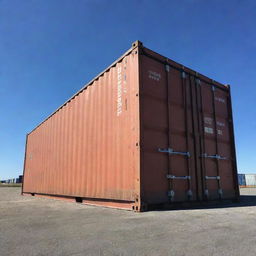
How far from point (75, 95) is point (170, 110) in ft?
14.7

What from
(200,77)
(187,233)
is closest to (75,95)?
(200,77)

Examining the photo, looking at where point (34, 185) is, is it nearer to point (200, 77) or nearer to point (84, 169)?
point (84, 169)

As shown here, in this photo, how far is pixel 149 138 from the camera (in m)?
5.70

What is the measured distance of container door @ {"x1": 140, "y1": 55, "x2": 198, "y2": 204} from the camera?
5574 mm

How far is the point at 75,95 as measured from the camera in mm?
9203

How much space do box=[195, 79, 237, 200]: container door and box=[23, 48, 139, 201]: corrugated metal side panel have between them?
2.47 m

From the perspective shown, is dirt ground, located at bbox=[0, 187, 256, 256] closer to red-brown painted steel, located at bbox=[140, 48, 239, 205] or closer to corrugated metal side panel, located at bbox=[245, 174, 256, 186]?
red-brown painted steel, located at bbox=[140, 48, 239, 205]

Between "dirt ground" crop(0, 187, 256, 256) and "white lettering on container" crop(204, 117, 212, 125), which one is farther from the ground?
"white lettering on container" crop(204, 117, 212, 125)

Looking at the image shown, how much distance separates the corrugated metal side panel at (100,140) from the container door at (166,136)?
0.31m

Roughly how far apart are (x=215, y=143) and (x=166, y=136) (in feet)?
7.31

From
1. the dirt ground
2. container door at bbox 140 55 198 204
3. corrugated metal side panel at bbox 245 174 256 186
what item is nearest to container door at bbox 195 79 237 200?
container door at bbox 140 55 198 204

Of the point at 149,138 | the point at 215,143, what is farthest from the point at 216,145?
the point at 149,138

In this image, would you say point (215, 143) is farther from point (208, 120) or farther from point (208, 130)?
point (208, 120)

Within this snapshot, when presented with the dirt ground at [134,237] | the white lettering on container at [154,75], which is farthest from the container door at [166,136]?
the dirt ground at [134,237]
